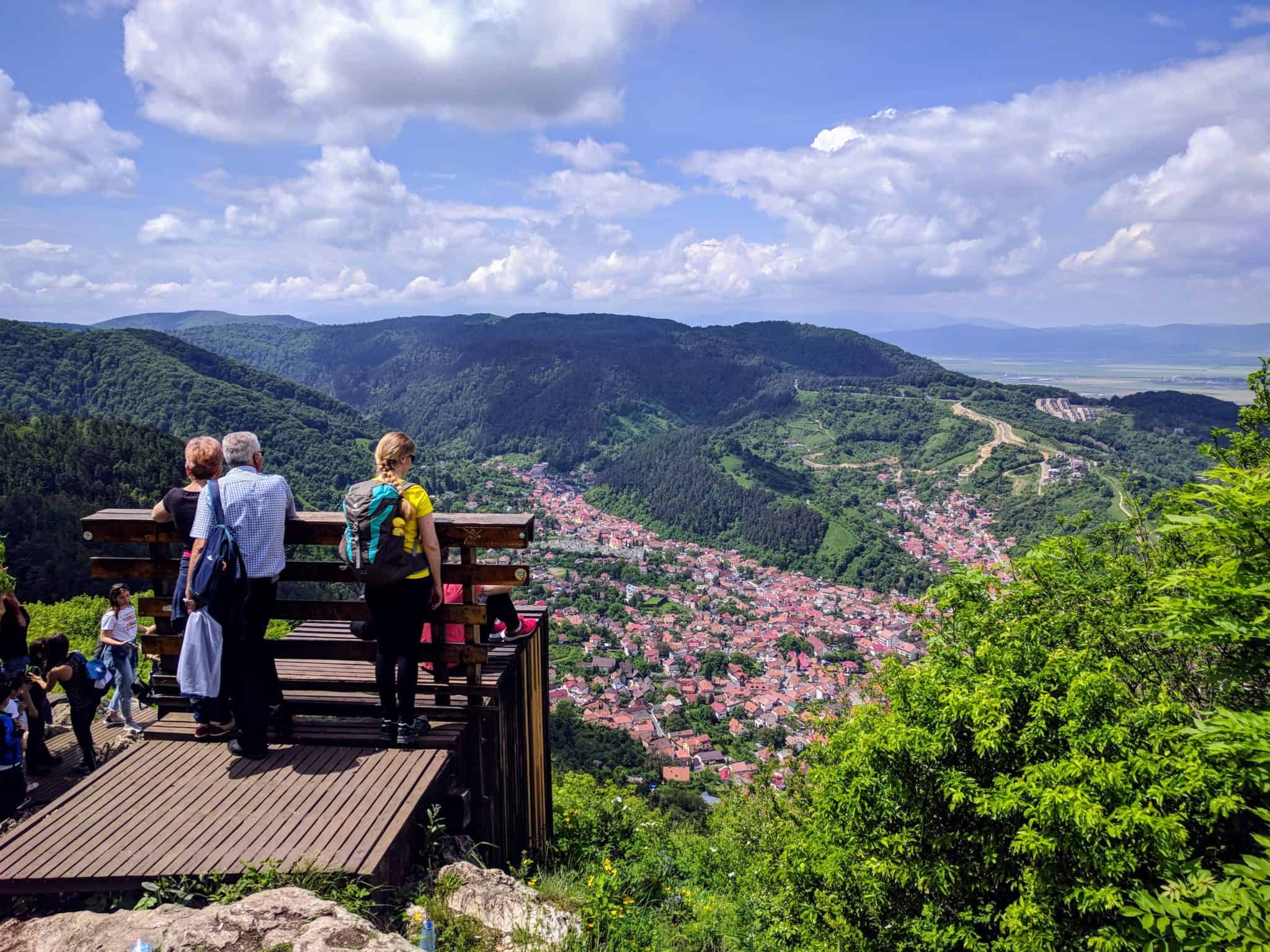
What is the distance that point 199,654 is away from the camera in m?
3.67

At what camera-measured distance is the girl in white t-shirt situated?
237 inches

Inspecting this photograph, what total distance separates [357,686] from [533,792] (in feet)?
6.24

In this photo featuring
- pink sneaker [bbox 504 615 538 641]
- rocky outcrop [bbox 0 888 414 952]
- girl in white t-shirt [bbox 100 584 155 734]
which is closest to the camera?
rocky outcrop [bbox 0 888 414 952]

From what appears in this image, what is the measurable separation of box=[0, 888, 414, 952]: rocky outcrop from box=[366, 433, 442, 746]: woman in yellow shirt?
3.85 ft

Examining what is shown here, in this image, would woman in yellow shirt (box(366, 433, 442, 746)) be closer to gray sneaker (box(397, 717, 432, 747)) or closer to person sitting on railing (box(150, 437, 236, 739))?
gray sneaker (box(397, 717, 432, 747))

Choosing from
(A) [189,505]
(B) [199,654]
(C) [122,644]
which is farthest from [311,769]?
(C) [122,644]

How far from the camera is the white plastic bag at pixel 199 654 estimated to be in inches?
144

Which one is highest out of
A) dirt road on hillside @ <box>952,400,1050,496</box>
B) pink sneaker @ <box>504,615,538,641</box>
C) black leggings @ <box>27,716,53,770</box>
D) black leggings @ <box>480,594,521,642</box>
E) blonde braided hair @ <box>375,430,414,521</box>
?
blonde braided hair @ <box>375,430,414,521</box>

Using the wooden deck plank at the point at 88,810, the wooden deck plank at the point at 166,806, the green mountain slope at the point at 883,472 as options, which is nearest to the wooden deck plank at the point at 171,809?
the wooden deck plank at the point at 166,806

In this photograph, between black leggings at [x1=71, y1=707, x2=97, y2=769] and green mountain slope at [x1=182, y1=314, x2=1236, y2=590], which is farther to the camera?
green mountain slope at [x1=182, y1=314, x2=1236, y2=590]

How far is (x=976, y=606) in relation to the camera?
7.06m

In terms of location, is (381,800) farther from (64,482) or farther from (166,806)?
(64,482)

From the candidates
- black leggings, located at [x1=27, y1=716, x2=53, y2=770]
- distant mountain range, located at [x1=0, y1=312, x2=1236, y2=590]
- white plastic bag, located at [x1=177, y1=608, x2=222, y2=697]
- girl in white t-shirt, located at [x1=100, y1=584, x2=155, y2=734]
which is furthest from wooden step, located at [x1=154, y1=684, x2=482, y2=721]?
distant mountain range, located at [x1=0, y1=312, x2=1236, y2=590]

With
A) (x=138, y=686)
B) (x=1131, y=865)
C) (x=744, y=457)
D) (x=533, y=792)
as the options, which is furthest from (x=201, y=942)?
(x=744, y=457)
